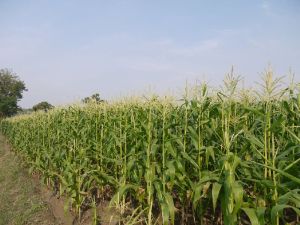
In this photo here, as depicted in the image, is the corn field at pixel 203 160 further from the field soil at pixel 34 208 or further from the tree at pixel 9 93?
the tree at pixel 9 93

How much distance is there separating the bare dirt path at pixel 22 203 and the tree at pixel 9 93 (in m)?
64.7

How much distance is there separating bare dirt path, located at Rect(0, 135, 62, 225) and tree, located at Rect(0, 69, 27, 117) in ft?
212

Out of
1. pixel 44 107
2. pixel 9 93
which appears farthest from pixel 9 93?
pixel 44 107

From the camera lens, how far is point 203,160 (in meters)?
4.79

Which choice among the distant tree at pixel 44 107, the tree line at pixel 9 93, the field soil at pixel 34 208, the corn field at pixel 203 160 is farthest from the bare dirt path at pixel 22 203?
the tree line at pixel 9 93

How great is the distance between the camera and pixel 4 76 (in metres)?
76.8

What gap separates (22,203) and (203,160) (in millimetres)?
5076

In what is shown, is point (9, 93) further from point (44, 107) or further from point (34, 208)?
point (34, 208)

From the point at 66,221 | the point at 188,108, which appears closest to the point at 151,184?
the point at 188,108

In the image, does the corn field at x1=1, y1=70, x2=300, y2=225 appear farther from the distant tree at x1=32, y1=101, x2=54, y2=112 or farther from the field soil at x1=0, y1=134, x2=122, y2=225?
the distant tree at x1=32, y1=101, x2=54, y2=112

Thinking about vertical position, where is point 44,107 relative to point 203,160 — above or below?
above

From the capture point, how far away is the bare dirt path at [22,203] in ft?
22.4

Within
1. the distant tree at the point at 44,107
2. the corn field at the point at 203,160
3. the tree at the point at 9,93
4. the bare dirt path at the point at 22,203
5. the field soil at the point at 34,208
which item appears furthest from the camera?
A: the tree at the point at 9,93

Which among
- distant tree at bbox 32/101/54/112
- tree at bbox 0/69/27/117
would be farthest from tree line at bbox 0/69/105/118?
distant tree at bbox 32/101/54/112
